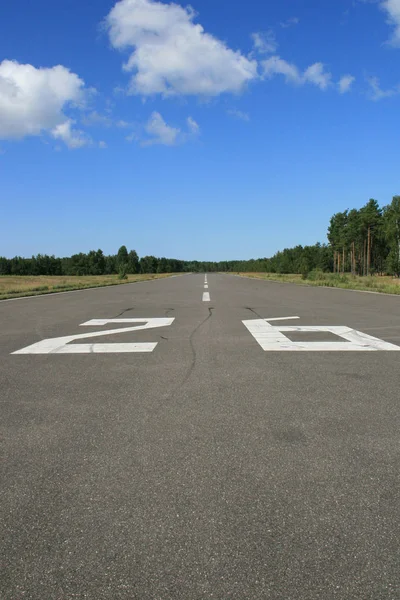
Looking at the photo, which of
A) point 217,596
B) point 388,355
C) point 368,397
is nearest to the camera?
point 217,596

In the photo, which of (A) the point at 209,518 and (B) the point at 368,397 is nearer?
(A) the point at 209,518

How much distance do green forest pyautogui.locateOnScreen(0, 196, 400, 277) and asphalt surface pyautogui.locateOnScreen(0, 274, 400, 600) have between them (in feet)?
149

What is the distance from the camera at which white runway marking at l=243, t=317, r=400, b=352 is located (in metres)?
7.23

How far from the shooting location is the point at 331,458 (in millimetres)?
3098

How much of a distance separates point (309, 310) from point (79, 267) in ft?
515

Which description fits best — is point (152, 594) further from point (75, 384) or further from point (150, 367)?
point (150, 367)

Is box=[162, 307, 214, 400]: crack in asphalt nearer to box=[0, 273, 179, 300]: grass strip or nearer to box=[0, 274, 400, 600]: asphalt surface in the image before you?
box=[0, 274, 400, 600]: asphalt surface

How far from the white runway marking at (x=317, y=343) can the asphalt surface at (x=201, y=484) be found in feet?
4.90

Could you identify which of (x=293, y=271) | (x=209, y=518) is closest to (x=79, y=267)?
(x=293, y=271)

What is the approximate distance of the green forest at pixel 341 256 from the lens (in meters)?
78.3

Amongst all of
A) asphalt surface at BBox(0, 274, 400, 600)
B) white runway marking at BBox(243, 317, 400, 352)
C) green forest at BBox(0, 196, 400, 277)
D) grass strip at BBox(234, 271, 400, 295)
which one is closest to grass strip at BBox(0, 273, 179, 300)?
green forest at BBox(0, 196, 400, 277)

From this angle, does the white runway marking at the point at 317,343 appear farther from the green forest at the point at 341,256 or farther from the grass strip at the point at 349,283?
the green forest at the point at 341,256

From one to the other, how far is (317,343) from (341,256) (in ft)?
372

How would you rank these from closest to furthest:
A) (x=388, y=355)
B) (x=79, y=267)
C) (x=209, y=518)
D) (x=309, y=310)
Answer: (x=209, y=518), (x=388, y=355), (x=309, y=310), (x=79, y=267)
